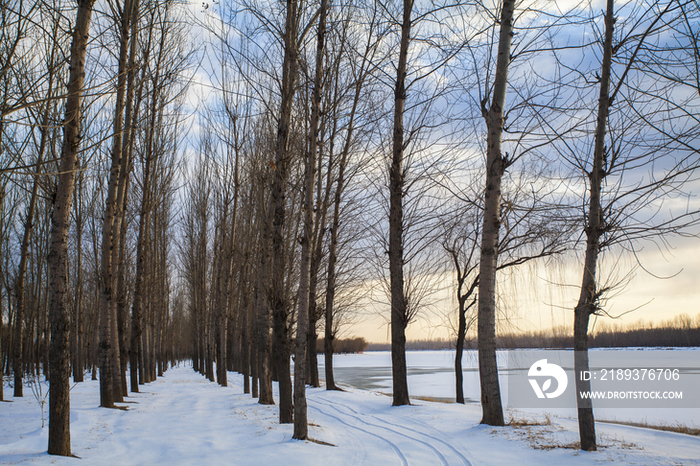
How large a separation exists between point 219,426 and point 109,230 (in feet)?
17.1

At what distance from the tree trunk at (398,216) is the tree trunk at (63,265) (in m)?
6.80

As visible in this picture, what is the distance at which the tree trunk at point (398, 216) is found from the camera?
426 inches

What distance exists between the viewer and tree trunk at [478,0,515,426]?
7.70 metres

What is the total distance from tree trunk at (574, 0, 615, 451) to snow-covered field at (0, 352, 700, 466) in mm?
876

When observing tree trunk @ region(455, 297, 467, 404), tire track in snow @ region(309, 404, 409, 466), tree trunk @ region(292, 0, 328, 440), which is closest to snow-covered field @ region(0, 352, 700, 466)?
tire track in snow @ region(309, 404, 409, 466)

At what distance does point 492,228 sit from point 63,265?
6476mm

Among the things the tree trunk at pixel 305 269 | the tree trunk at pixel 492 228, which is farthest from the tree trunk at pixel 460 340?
the tree trunk at pixel 305 269

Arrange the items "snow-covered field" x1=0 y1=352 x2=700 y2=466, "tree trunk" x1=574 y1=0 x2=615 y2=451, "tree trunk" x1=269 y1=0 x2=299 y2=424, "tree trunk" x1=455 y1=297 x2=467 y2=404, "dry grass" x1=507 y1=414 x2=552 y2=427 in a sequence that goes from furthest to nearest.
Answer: "tree trunk" x1=455 y1=297 x2=467 y2=404
"tree trunk" x1=269 y1=0 x2=299 y2=424
"dry grass" x1=507 y1=414 x2=552 y2=427
"tree trunk" x1=574 y1=0 x2=615 y2=451
"snow-covered field" x1=0 y1=352 x2=700 y2=466

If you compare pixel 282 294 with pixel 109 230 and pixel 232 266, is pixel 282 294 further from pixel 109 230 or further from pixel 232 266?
pixel 232 266

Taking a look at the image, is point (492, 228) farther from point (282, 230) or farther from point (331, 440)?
point (331, 440)

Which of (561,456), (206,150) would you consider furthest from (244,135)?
(561,456)

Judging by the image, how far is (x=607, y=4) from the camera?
628 cm

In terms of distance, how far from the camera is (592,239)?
236 inches

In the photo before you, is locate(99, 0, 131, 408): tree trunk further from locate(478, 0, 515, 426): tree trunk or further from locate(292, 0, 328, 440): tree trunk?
locate(478, 0, 515, 426): tree trunk
